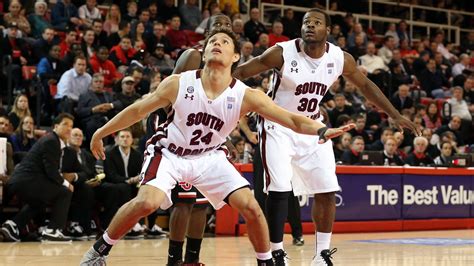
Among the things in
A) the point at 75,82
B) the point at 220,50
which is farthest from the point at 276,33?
the point at 220,50

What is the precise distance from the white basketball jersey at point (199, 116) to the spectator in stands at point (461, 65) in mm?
17514

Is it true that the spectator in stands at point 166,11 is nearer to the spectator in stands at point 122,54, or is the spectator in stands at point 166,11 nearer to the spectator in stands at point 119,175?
the spectator in stands at point 122,54

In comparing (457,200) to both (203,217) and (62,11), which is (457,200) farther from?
(203,217)

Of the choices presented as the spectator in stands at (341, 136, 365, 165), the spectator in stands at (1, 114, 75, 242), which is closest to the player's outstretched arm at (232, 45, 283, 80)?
the spectator in stands at (1, 114, 75, 242)

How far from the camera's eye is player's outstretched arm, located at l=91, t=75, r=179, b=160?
6.73 m

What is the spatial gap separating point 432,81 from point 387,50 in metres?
1.34

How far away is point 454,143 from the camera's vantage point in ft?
57.1

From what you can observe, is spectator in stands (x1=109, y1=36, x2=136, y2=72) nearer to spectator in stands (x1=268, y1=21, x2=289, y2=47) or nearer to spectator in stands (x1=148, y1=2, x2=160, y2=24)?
spectator in stands (x1=148, y1=2, x2=160, y2=24)

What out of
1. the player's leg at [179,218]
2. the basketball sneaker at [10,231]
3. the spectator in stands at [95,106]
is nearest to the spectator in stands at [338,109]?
the spectator in stands at [95,106]

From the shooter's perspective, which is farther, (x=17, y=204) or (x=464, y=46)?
(x=464, y=46)

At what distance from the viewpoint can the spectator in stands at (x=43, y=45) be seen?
51.7 feet

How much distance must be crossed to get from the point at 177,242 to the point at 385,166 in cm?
797

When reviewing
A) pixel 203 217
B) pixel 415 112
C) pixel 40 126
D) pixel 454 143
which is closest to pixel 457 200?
pixel 454 143

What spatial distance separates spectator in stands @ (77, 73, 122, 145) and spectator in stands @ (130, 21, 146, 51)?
99.2 inches
